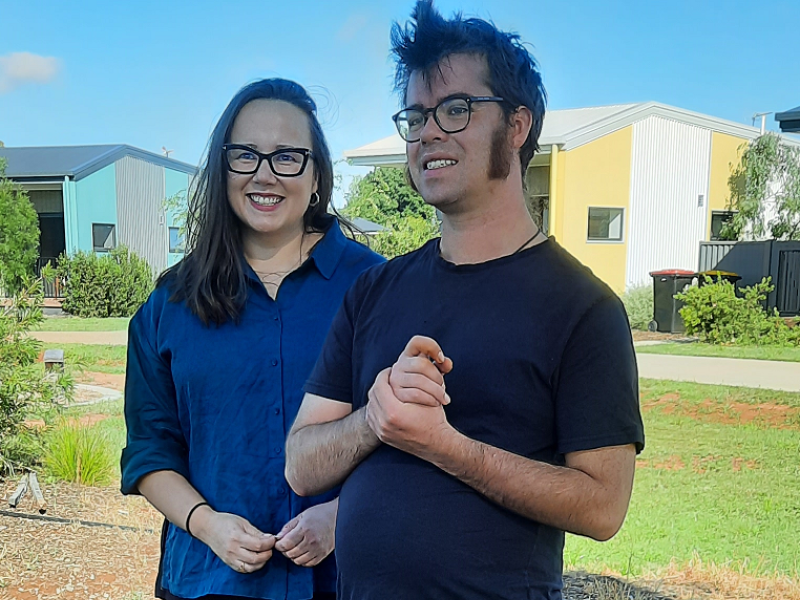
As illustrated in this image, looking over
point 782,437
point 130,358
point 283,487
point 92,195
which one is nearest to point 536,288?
point 283,487

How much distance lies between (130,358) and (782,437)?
553 cm

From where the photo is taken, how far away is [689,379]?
7.89 metres

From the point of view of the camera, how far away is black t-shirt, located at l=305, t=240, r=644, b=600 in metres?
1.36

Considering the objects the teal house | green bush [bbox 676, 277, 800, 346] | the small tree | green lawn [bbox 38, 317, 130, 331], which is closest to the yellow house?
green bush [bbox 676, 277, 800, 346]

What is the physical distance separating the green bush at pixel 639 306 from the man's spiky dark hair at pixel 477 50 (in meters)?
11.8

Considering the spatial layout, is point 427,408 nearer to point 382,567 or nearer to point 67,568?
point 382,567

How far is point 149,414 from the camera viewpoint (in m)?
1.85

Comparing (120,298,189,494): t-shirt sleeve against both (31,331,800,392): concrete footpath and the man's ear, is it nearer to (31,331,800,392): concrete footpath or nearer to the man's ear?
the man's ear

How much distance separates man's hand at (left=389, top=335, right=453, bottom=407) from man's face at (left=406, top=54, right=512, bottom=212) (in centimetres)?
41

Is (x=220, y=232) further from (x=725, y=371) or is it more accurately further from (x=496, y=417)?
(x=725, y=371)

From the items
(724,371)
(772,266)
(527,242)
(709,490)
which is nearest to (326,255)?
(527,242)

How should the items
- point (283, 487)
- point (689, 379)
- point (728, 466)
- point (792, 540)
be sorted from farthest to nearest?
1. point (689, 379)
2. point (728, 466)
3. point (792, 540)
4. point (283, 487)

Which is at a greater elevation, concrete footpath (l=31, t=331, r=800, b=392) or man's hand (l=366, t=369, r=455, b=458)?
man's hand (l=366, t=369, r=455, b=458)

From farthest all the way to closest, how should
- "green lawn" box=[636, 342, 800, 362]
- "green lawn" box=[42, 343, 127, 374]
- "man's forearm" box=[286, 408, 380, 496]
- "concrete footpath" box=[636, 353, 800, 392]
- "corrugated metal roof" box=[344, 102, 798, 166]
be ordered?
"corrugated metal roof" box=[344, 102, 798, 166], "green lawn" box=[636, 342, 800, 362], "green lawn" box=[42, 343, 127, 374], "concrete footpath" box=[636, 353, 800, 392], "man's forearm" box=[286, 408, 380, 496]
